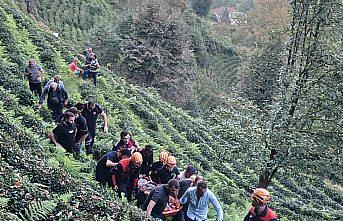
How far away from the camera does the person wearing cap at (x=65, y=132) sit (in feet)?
37.0

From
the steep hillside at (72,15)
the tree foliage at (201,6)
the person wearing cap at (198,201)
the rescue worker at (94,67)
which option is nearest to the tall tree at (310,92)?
the person wearing cap at (198,201)

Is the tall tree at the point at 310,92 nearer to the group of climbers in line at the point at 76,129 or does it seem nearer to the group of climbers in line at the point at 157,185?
the group of climbers in line at the point at 76,129

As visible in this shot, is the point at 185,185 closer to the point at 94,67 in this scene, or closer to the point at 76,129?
the point at 76,129

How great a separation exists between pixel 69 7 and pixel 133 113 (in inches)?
1680

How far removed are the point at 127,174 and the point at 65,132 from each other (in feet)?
7.59

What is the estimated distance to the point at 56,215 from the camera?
7855 mm

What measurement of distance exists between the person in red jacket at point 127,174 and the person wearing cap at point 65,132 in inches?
74.6

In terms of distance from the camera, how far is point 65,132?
11539mm

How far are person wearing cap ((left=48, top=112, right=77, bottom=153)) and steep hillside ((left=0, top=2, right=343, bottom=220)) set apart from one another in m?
0.28

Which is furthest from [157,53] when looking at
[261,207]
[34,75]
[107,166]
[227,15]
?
[227,15]

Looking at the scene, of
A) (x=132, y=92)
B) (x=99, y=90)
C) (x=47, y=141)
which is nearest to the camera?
(x=47, y=141)

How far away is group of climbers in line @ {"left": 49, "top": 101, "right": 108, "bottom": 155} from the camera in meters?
11.4

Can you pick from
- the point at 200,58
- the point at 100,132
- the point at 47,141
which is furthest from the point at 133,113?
the point at 200,58

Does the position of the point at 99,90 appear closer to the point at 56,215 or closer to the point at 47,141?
the point at 47,141
